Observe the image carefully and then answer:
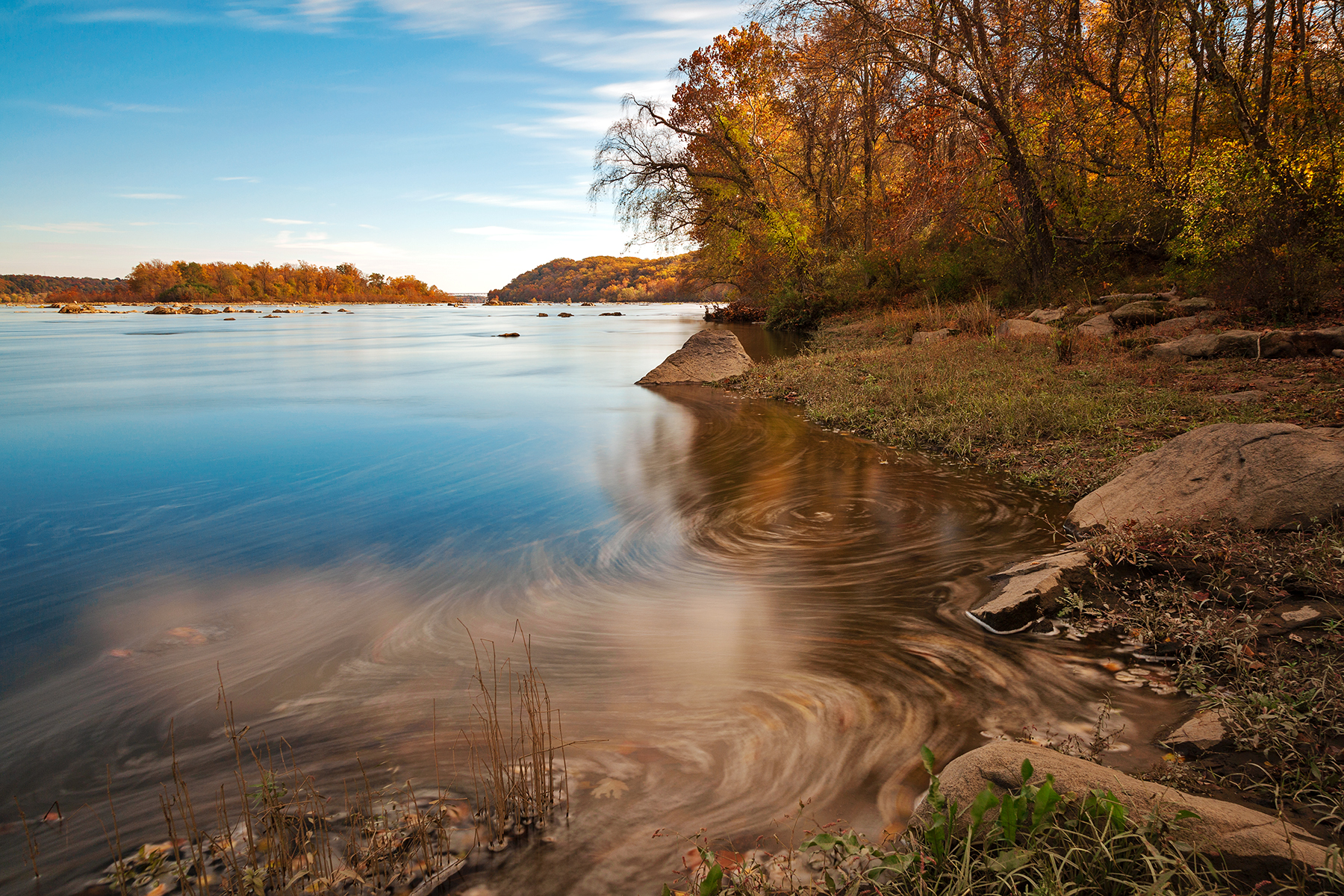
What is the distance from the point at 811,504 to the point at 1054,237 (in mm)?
16959

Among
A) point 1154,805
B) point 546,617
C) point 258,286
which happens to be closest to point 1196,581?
point 1154,805

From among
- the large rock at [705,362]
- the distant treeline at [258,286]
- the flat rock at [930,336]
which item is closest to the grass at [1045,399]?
the flat rock at [930,336]

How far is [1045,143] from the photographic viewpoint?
18141 millimetres

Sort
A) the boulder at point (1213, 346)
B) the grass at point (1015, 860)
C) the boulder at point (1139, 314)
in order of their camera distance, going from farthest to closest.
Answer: the boulder at point (1139, 314) → the boulder at point (1213, 346) → the grass at point (1015, 860)

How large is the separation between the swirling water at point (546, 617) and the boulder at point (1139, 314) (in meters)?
8.36

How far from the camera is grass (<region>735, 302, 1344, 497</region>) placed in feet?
26.2

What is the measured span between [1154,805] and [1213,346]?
12412 mm

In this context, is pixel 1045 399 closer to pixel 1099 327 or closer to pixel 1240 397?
pixel 1240 397

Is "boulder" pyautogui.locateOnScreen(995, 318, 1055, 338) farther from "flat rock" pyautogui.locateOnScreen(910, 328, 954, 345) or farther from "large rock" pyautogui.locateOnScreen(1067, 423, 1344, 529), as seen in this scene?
"large rock" pyautogui.locateOnScreen(1067, 423, 1344, 529)

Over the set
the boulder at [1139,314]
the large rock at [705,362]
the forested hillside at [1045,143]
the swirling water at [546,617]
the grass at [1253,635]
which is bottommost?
the swirling water at [546,617]

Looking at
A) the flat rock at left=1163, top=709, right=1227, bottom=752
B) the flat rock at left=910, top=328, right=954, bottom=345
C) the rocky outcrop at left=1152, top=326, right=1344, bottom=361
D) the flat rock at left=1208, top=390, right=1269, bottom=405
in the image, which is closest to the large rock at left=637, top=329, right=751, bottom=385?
the flat rock at left=910, top=328, right=954, bottom=345

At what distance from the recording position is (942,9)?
18.7 m

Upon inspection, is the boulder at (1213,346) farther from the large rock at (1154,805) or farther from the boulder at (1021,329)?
the large rock at (1154,805)

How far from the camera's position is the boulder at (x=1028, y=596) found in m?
4.45
